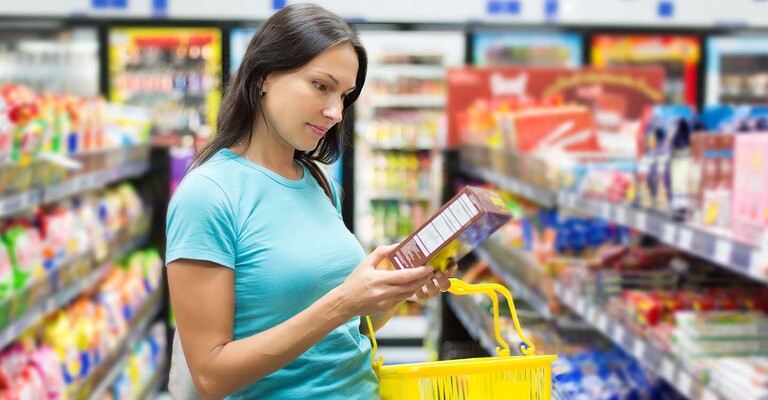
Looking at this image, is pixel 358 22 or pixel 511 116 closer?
pixel 511 116

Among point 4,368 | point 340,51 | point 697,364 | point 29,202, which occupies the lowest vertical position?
point 4,368

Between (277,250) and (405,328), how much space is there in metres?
6.19

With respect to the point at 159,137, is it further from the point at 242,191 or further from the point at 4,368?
the point at 242,191

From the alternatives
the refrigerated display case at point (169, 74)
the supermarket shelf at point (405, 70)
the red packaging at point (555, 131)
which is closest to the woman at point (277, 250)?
the red packaging at point (555, 131)

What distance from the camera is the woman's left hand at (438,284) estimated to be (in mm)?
1348

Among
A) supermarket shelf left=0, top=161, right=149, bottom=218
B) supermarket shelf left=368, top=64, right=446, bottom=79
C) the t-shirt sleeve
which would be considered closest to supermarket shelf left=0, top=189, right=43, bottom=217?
supermarket shelf left=0, top=161, right=149, bottom=218

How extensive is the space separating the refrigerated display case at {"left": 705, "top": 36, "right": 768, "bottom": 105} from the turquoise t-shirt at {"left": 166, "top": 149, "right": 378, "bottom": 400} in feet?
20.0

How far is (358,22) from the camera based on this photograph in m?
5.42

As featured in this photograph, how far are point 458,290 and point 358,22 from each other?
413cm

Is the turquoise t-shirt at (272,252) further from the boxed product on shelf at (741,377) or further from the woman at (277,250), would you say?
the boxed product on shelf at (741,377)

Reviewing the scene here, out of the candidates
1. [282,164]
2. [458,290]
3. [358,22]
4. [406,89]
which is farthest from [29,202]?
[406,89]

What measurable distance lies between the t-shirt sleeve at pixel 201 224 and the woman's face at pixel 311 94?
144 millimetres

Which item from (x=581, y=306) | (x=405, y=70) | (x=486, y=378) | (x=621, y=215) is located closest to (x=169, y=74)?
(x=405, y=70)

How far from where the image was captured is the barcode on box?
1202 mm
